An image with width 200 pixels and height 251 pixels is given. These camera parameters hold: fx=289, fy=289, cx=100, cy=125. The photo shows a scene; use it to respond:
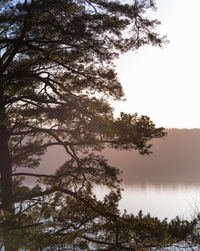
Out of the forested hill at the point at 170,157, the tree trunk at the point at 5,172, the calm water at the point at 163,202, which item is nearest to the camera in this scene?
the tree trunk at the point at 5,172

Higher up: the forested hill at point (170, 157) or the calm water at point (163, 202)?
the forested hill at point (170, 157)

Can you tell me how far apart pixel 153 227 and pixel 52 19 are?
4.30 m

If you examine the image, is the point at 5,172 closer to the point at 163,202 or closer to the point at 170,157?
the point at 163,202

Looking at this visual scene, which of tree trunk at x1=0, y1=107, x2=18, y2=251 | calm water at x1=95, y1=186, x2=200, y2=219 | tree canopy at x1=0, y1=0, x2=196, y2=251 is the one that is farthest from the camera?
calm water at x1=95, y1=186, x2=200, y2=219

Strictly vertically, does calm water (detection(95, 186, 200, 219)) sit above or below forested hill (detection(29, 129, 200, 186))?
below

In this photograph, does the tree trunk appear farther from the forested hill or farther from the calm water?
the forested hill

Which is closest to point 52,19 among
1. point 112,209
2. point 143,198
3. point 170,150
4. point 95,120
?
point 95,120

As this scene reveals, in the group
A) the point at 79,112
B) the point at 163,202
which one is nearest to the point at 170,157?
the point at 163,202

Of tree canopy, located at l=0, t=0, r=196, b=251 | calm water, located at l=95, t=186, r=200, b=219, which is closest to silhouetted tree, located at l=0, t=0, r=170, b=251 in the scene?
tree canopy, located at l=0, t=0, r=196, b=251

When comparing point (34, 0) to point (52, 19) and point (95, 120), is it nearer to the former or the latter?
point (52, 19)

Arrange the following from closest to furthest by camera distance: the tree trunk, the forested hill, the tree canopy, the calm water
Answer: the tree canopy, the tree trunk, the calm water, the forested hill

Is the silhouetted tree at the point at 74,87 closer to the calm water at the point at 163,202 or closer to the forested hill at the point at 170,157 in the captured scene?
the calm water at the point at 163,202

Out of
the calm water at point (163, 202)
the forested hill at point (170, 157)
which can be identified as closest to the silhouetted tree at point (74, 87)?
the calm water at point (163, 202)

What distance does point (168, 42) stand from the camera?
5.76 m
